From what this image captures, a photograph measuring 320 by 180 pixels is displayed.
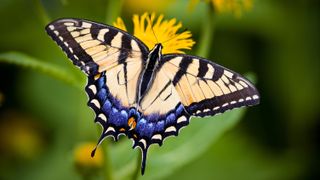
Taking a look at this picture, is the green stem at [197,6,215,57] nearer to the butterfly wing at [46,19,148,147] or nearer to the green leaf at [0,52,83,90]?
the butterfly wing at [46,19,148,147]

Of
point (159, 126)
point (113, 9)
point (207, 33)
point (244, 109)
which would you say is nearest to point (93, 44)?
point (113, 9)

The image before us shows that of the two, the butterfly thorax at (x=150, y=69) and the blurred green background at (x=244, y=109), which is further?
the blurred green background at (x=244, y=109)

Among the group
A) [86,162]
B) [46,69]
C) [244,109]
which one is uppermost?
[46,69]

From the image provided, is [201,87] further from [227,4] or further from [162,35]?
[227,4]

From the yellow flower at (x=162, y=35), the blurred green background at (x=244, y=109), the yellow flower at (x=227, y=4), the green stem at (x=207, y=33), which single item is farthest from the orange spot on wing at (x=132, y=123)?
the blurred green background at (x=244, y=109)

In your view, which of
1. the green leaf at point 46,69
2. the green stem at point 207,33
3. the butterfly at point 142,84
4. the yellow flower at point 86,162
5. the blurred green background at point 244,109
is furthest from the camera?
the blurred green background at point 244,109

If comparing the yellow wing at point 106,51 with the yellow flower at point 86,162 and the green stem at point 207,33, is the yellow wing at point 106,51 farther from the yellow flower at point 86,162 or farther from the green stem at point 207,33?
the yellow flower at point 86,162

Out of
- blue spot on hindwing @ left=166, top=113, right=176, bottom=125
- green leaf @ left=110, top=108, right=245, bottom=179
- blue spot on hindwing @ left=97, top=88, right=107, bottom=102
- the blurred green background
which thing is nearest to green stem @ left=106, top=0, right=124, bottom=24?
blue spot on hindwing @ left=97, top=88, right=107, bottom=102
